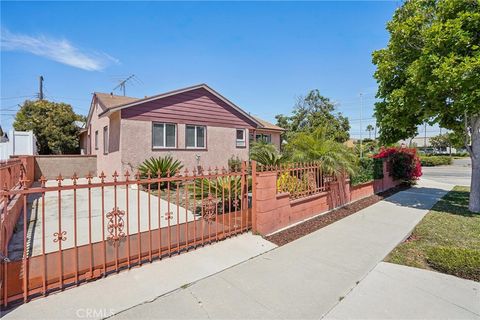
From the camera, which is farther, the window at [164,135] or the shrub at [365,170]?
the window at [164,135]

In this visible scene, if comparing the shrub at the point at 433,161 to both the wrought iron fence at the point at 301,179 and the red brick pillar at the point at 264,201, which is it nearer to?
the wrought iron fence at the point at 301,179

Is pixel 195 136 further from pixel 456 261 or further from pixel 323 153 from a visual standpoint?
pixel 456 261

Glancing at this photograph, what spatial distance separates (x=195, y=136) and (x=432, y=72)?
10090mm

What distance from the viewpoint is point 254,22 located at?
30.5 feet

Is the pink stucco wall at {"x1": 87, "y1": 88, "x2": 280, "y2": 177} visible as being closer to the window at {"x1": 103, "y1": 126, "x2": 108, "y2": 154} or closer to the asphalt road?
the window at {"x1": 103, "y1": 126, "x2": 108, "y2": 154}

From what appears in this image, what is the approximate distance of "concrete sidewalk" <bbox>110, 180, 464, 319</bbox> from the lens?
2.72 m

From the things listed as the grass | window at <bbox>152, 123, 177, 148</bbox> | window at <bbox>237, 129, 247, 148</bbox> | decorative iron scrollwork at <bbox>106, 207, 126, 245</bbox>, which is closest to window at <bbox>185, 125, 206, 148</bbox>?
window at <bbox>152, 123, 177, 148</bbox>

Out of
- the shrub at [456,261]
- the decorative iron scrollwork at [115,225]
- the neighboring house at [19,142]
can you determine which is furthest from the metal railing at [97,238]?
the neighboring house at [19,142]

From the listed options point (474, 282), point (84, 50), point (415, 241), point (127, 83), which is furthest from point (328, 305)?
point (127, 83)

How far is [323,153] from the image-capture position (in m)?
7.11

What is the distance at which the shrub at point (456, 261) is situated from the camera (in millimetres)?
3695

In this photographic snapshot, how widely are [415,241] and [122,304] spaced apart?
18.4 feet

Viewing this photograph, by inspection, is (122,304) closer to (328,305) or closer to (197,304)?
(197,304)

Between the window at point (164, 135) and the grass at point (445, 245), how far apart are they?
10284 mm
